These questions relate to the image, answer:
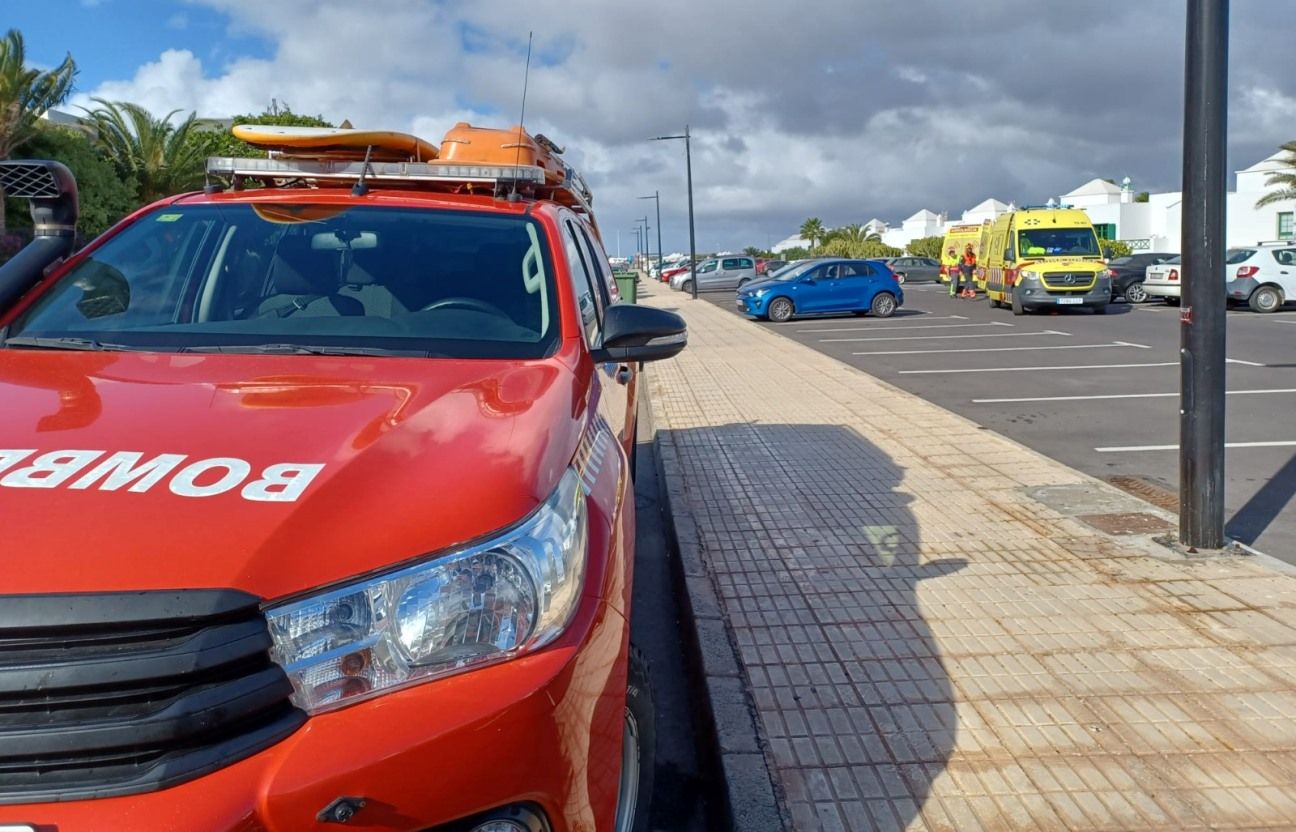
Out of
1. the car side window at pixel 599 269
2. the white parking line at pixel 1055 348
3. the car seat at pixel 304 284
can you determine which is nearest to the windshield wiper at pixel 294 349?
the car seat at pixel 304 284

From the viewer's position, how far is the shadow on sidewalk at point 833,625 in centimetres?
337

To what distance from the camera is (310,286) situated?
139 inches

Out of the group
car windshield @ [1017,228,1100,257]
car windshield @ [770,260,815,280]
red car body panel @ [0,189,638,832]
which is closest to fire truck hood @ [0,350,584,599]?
red car body panel @ [0,189,638,832]

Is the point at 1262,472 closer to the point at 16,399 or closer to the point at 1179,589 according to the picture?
the point at 1179,589

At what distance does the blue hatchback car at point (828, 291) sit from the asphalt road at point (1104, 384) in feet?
4.16

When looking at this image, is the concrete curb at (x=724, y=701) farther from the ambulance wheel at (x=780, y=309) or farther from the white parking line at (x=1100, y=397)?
the ambulance wheel at (x=780, y=309)

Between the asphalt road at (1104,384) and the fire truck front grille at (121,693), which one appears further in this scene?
the asphalt road at (1104,384)

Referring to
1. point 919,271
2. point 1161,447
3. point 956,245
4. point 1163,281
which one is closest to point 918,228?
point 919,271

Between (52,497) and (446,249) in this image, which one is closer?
(52,497)

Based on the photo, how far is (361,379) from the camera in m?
2.66

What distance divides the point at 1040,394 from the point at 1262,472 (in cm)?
436

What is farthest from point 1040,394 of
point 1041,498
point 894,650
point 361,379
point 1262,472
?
point 361,379

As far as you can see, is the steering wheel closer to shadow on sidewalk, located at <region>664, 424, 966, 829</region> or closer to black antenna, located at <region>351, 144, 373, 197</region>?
black antenna, located at <region>351, 144, 373, 197</region>

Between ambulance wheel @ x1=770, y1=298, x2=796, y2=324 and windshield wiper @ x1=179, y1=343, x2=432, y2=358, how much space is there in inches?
950
